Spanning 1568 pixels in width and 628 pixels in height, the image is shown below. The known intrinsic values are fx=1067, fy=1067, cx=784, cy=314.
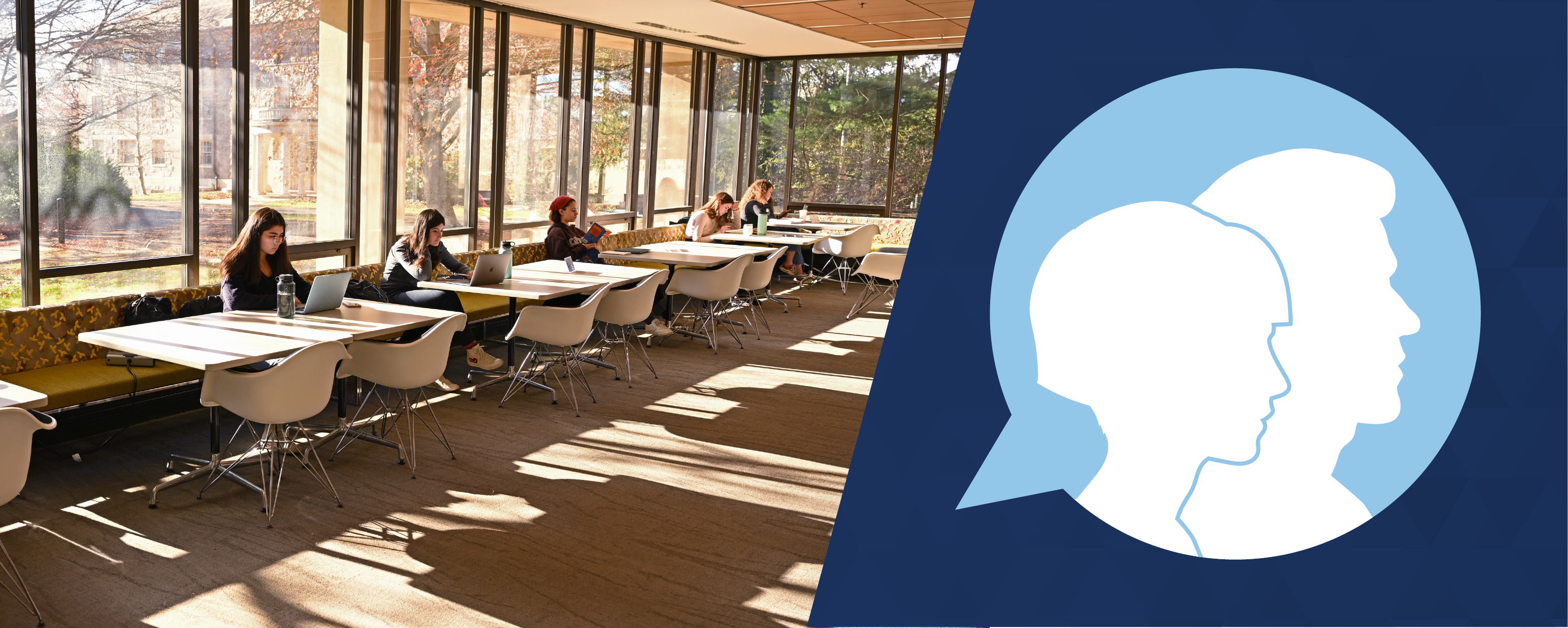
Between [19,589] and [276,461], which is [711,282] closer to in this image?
[276,461]

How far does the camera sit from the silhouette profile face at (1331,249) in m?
2.43

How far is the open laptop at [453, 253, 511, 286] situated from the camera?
21.6 ft

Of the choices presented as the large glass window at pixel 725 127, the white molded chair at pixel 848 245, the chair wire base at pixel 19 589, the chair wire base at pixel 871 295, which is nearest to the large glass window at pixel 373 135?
the chair wire base at pixel 871 295

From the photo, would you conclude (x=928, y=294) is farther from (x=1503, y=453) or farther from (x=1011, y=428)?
(x=1503, y=453)

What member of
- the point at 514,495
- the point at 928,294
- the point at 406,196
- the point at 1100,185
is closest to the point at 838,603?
the point at 928,294

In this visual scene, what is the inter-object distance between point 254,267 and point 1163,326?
473 cm

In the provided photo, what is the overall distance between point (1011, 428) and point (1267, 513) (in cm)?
64

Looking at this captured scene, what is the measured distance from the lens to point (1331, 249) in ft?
7.99

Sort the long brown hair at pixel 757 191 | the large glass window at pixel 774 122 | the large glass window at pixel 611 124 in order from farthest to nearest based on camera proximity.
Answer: the large glass window at pixel 774 122 < the long brown hair at pixel 757 191 < the large glass window at pixel 611 124

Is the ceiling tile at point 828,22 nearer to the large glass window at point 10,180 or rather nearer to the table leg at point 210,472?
the large glass window at point 10,180

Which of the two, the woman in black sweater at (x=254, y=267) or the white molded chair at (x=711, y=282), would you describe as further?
the white molded chair at (x=711, y=282)

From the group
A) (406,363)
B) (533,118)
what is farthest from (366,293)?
(533,118)

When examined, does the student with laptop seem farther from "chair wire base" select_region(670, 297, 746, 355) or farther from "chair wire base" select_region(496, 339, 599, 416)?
"chair wire base" select_region(670, 297, 746, 355)

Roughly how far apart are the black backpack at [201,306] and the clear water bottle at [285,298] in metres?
0.80
